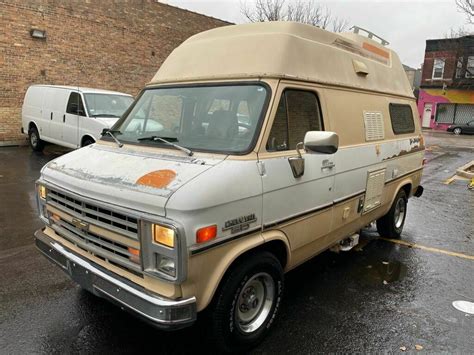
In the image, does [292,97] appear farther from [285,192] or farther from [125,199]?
[125,199]

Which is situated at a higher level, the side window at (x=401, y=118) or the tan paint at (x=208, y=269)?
the side window at (x=401, y=118)

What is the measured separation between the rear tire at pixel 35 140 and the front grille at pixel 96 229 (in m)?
10.5

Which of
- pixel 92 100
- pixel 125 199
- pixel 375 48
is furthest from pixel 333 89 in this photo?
pixel 92 100

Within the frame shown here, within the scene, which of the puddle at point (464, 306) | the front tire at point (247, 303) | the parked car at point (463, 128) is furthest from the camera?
the parked car at point (463, 128)

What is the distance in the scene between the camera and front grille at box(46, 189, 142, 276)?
2.64 metres

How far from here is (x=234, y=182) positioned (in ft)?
8.92

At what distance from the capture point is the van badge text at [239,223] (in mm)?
2711

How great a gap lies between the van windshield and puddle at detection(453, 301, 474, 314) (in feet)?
9.30

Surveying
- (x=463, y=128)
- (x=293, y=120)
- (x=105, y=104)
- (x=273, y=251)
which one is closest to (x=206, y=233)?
(x=273, y=251)

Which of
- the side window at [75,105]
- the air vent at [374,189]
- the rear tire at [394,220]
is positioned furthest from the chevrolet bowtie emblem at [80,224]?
the side window at [75,105]

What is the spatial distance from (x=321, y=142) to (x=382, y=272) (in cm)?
246

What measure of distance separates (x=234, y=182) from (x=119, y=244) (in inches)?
36.1

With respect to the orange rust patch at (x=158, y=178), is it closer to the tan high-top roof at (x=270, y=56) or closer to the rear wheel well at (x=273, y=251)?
the rear wheel well at (x=273, y=251)

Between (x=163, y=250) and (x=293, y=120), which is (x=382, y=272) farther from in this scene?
(x=163, y=250)
